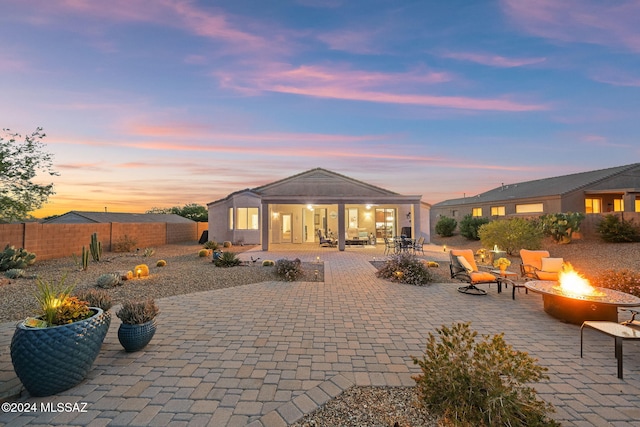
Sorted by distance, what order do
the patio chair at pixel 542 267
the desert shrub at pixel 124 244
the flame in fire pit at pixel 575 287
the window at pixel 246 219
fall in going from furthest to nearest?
the window at pixel 246 219 < the desert shrub at pixel 124 244 < the patio chair at pixel 542 267 < the flame in fire pit at pixel 575 287

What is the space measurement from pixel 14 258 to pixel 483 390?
1484 centimetres

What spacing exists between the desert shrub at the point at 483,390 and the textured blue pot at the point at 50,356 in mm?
3764

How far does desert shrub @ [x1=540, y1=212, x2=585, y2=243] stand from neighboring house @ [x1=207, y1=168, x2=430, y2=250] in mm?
6966

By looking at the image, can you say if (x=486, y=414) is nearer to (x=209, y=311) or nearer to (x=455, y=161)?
(x=209, y=311)

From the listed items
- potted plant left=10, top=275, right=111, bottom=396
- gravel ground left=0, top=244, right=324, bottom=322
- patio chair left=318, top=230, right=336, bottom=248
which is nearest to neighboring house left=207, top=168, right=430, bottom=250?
patio chair left=318, top=230, right=336, bottom=248

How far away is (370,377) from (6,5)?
41.1ft

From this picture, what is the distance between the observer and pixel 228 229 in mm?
20234

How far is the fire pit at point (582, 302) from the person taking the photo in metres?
4.77

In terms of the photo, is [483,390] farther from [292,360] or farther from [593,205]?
[593,205]

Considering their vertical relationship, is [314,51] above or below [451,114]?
above

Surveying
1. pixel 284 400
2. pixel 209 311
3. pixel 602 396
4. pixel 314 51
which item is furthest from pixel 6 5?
pixel 602 396

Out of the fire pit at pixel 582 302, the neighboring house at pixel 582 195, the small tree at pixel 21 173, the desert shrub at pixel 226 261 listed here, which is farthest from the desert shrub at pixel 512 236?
the small tree at pixel 21 173

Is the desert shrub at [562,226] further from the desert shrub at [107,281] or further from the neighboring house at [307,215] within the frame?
the desert shrub at [107,281]

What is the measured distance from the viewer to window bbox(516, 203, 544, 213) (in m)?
21.5
